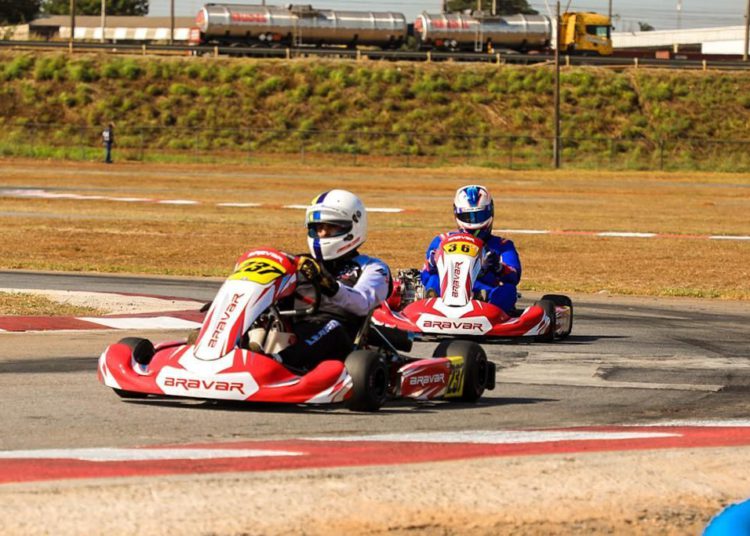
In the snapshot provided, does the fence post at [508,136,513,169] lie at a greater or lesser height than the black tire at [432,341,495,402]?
greater

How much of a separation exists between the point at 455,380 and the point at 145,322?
17.3 ft

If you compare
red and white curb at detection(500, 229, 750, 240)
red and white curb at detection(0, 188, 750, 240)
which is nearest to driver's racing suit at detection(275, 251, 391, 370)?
red and white curb at detection(500, 229, 750, 240)

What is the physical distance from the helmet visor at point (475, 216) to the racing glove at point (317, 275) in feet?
18.8

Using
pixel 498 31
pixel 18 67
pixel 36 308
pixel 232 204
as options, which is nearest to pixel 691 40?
pixel 498 31

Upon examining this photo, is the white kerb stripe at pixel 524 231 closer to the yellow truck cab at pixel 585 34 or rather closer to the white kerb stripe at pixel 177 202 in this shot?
the white kerb stripe at pixel 177 202

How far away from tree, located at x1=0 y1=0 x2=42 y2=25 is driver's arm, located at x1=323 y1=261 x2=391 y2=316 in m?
123

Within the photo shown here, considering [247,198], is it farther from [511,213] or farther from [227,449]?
[227,449]

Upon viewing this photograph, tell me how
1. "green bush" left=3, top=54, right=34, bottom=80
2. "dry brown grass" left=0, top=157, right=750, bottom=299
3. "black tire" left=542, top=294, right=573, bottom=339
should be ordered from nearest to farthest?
"black tire" left=542, top=294, right=573, bottom=339, "dry brown grass" left=0, top=157, right=750, bottom=299, "green bush" left=3, top=54, right=34, bottom=80

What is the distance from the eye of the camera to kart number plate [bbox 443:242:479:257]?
13422 millimetres

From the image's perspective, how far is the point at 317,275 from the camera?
27.2ft

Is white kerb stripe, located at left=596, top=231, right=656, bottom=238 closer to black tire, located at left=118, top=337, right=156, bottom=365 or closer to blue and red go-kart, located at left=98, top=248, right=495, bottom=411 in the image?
blue and red go-kart, located at left=98, top=248, right=495, bottom=411

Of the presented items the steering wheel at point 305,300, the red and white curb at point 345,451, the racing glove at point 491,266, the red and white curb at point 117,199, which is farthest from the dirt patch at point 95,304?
the red and white curb at point 117,199

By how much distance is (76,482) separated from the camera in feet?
18.8

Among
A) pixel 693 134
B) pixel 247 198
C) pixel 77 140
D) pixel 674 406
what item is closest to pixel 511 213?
pixel 247 198
